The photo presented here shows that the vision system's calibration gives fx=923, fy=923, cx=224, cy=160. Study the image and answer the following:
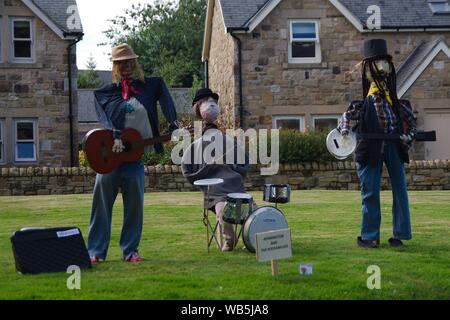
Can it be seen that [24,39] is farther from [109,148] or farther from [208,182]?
[109,148]

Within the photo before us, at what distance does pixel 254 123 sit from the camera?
27297 mm

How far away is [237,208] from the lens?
9.41m

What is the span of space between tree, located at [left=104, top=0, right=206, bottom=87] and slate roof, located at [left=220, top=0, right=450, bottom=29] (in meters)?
23.7

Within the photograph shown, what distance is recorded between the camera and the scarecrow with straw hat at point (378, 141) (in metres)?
9.63

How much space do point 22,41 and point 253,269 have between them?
20.2 m

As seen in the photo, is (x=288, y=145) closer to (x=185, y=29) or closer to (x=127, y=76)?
(x=127, y=76)

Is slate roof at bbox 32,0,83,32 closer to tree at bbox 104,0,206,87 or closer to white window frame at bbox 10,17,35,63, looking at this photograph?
white window frame at bbox 10,17,35,63

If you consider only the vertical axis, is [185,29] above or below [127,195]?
above

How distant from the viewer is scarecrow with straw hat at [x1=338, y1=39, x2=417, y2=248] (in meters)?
9.63

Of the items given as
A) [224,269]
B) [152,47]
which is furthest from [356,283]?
[152,47]

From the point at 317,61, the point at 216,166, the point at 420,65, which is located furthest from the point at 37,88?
the point at 216,166

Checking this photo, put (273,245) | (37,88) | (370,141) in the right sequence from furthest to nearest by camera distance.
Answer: (37,88) < (370,141) < (273,245)
